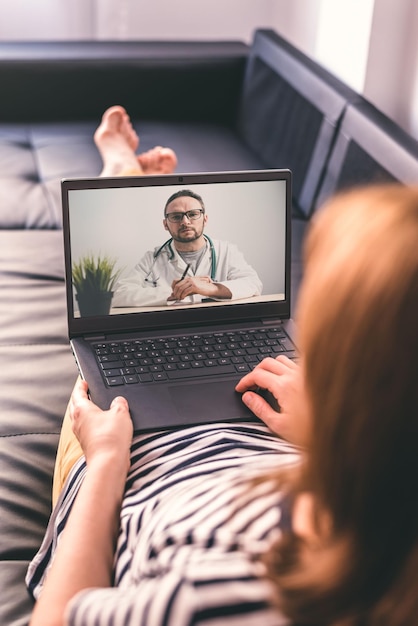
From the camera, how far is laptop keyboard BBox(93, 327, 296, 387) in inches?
41.1

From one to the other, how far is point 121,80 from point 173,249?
1415 millimetres

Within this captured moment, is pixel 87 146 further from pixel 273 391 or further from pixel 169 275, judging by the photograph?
pixel 273 391

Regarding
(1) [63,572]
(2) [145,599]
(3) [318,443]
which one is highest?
(3) [318,443]

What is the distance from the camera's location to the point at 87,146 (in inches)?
86.7

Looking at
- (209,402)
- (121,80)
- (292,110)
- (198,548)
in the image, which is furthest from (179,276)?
(121,80)

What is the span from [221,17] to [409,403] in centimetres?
280

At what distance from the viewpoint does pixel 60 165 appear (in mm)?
2055

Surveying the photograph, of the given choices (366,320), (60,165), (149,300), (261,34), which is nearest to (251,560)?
(366,320)

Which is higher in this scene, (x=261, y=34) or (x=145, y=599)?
(x=261, y=34)

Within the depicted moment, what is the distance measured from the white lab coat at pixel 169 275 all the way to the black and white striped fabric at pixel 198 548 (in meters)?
0.37

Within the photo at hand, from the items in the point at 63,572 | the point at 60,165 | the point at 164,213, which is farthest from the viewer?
the point at 60,165

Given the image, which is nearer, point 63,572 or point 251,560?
point 251,560

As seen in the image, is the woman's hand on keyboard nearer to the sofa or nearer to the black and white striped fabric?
the black and white striped fabric

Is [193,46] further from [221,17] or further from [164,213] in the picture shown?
[164,213]
